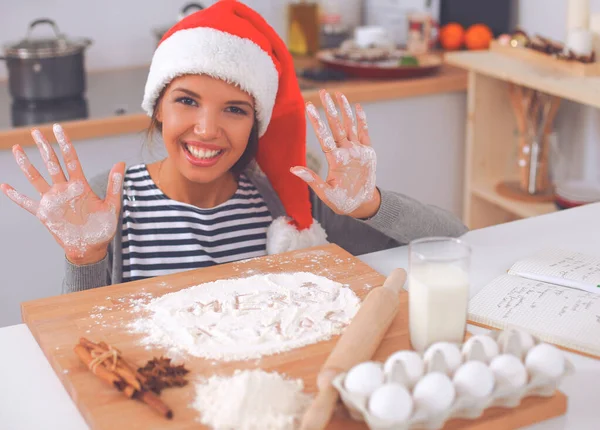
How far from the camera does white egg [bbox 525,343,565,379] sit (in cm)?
90

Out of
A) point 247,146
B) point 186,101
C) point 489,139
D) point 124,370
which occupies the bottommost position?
point 489,139

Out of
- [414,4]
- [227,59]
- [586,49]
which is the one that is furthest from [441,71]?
[227,59]

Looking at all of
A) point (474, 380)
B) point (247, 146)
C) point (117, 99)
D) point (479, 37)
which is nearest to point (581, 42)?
point (479, 37)

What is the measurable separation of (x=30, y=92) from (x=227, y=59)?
1.21 meters

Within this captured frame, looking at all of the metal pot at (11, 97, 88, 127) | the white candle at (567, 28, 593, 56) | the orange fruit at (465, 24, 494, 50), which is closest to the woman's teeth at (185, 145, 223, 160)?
the metal pot at (11, 97, 88, 127)

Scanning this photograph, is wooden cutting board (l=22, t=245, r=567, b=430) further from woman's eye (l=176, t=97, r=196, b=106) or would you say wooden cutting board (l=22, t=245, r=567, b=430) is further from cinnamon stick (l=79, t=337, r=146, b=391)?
woman's eye (l=176, t=97, r=196, b=106)

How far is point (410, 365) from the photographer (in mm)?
868

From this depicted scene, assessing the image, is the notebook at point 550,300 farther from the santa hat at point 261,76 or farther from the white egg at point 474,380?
the santa hat at point 261,76

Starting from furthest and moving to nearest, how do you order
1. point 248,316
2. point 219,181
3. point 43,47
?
point 43,47, point 219,181, point 248,316

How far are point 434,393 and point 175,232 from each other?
32.7 inches

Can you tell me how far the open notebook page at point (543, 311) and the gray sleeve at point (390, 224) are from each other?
0.92 ft

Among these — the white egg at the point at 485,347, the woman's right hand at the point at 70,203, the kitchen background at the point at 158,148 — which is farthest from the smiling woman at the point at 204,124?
the kitchen background at the point at 158,148

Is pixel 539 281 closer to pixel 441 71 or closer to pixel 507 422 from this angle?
pixel 507 422

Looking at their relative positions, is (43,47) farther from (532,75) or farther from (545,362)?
(545,362)
